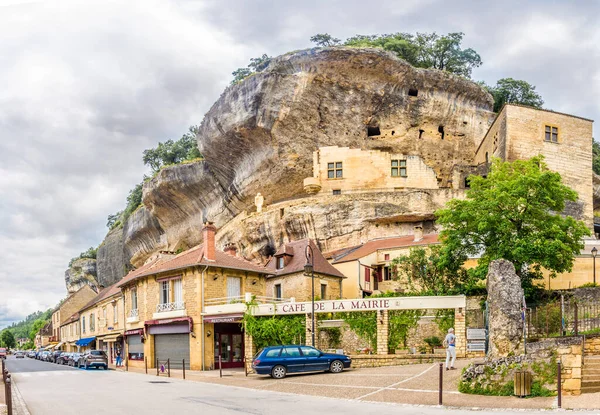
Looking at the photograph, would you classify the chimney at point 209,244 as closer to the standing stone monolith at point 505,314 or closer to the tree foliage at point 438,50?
the standing stone monolith at point 505,314

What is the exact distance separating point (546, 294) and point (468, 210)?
4.61m

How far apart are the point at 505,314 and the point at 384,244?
24606 mm

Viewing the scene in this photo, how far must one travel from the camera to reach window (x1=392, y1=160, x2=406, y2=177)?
149ft

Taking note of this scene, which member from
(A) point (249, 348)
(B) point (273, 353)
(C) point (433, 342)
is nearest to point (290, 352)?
(B) point (273, 353)

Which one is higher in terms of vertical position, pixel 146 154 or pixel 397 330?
pixel 146 154

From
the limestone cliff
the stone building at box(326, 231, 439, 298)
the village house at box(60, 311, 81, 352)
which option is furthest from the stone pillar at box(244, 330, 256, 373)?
the village house at box(60, 311, 81, 352)

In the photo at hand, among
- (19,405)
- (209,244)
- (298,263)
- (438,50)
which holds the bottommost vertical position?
(19,405)

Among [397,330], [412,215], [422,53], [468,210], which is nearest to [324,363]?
[397,330]

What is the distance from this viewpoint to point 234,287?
101 ft

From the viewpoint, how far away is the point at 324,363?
20.8 m

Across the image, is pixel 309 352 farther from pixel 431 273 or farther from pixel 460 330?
pixel 431 273

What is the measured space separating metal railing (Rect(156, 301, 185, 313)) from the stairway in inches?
778

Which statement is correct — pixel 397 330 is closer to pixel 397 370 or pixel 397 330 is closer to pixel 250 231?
pixel 397 370

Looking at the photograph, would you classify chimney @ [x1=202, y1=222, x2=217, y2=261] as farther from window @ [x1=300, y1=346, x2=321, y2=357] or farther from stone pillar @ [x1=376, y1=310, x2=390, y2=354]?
window @ [x1=300, y1=346, x2=321, y2=357]
